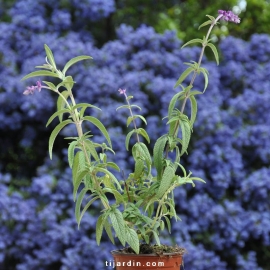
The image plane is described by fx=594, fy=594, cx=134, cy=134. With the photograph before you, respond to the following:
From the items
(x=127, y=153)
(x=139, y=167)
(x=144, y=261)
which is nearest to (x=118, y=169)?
(x=139, y=167)

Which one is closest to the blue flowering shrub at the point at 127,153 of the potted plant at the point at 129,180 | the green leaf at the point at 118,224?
the potted plant at the point at 129,180

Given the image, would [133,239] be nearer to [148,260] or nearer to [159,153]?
[148,260]

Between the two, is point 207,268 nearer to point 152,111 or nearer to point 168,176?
point 152,111

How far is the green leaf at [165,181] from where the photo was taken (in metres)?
1.31

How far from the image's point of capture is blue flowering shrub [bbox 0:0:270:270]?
357cm

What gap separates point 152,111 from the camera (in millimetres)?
3939

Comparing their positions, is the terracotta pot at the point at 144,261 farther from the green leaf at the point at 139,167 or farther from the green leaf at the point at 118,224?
the green leaf at the point at 139,167

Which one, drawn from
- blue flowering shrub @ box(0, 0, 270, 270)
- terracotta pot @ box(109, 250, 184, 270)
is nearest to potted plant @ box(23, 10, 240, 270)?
terracotta pot @ box(109, 250, 184, 270)

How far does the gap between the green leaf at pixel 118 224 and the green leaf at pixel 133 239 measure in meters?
0.01

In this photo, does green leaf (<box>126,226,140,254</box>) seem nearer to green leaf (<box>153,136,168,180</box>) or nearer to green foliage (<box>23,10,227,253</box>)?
green foliage (<box>23,10,227,253</box>)

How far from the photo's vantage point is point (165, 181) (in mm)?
1309

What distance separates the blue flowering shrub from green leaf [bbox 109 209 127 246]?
2182 mm

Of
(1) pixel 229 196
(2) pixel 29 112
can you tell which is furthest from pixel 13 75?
(1) pixel 229 196

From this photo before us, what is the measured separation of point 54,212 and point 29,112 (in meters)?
0.70
